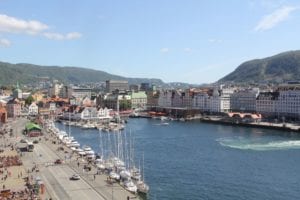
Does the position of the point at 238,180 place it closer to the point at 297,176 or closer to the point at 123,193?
the point at 297,176

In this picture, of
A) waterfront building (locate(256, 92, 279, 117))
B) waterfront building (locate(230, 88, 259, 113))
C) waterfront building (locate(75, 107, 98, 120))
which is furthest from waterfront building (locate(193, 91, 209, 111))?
waterfront building (locate(75, 107, 98, 120))

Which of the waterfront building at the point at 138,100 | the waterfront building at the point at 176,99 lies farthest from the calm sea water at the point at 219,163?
the waterfront building at the point at 138,100

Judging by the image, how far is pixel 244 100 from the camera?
100562mm

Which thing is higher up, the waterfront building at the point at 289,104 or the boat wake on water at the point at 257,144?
the waterfront building at the point at 289,104

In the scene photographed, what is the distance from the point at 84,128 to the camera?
262 feet

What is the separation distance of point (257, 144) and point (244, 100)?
46.2 meters

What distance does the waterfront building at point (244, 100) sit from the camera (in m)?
98.1

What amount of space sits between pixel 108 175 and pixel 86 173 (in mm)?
1740

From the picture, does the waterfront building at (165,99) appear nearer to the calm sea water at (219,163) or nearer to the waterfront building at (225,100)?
the waterfront building at (225,100)

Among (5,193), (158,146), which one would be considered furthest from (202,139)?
(5,193)

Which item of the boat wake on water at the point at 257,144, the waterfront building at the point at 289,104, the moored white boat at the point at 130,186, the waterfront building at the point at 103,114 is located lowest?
the moored white boat at the point at 130,186

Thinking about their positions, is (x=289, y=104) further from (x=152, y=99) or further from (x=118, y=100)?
(x=152, y=99)

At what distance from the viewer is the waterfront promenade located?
96.4 ft

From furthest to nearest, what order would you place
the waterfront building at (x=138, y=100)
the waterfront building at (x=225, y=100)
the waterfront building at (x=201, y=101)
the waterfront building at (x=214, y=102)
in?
the waterfront building at (x=138, y=100), the waterfront building at (x=201, y=101), the waterfront building at (x=214, y=102), the waterfront building at (x=225, y=100)
